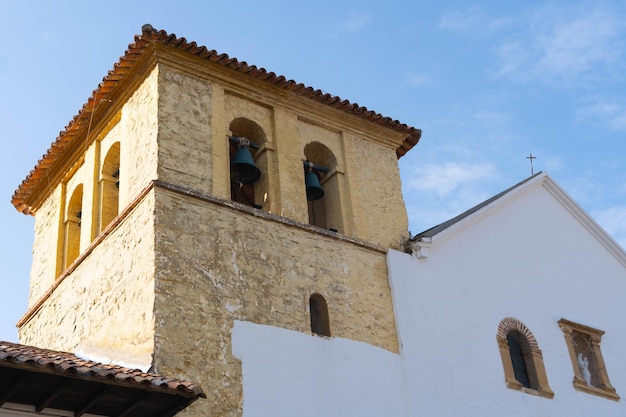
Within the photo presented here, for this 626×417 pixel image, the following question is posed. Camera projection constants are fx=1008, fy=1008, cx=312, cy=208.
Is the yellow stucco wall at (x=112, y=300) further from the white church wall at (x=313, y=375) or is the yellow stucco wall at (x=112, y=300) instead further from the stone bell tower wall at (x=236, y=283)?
the white church wall at (x=313, y=375)

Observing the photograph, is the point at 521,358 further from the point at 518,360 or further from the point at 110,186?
the point at 110,186

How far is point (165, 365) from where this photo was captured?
1034cm

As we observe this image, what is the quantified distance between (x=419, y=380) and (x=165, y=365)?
3.46m

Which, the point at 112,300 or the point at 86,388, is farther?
the point at 112,300

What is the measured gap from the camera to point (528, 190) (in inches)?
600

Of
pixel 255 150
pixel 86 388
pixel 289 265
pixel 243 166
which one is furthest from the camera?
pixel 255 150

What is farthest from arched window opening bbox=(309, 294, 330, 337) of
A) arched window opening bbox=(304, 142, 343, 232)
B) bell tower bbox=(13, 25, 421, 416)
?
arched window opening bbox=(304, 142, 343, 232)

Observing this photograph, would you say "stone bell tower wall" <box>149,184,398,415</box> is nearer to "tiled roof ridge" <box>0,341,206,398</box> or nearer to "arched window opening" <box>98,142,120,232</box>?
"tiled roof ridge" <box>0,341,206,398</box>

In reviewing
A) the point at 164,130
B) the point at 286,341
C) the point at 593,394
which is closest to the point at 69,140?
the point at 164,130

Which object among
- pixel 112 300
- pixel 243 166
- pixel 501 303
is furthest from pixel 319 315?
pixel 501 303

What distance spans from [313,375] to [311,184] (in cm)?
298

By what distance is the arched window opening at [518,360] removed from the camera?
1340 cm

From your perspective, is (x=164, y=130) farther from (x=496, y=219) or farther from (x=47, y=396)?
(x=496, y=219)

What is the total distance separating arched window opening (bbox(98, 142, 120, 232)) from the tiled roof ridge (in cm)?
360
